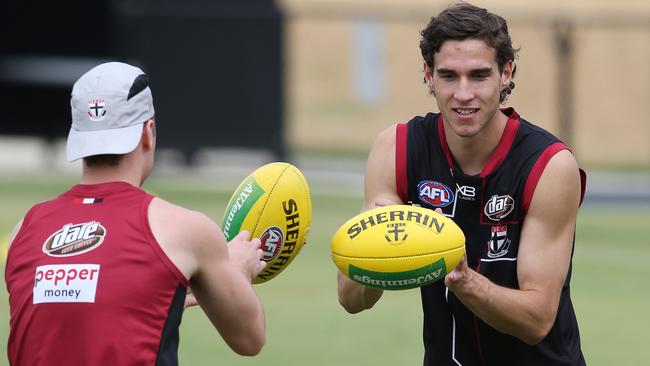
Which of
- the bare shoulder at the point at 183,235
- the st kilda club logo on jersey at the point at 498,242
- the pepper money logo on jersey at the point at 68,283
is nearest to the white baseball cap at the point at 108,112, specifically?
the bare shoulder at the point at 183,235

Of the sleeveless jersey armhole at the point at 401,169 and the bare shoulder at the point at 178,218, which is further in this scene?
the sleeveless jersey armhole at the point at 401,169

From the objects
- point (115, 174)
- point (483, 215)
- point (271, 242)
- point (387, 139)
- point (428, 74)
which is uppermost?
point (428, 74)

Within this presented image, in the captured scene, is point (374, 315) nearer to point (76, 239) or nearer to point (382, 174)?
point (382, 174)

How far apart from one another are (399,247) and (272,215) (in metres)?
0.77

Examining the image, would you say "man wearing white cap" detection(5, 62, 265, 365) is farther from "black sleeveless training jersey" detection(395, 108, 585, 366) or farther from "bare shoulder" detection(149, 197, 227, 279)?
"black sleeveless training jersey" detection(395, 108, 585, 366)

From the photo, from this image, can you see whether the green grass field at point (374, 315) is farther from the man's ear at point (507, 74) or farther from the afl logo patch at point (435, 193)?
the man's ear at point (507, 74)

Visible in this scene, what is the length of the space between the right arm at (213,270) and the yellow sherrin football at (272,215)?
79cm

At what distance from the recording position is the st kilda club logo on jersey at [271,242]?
5.80 meters

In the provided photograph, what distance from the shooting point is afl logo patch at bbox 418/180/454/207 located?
229 inches

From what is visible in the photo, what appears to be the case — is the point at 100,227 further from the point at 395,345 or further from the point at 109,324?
the point at 395,345

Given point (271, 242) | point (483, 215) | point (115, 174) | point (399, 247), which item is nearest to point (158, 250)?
point (115, 174)

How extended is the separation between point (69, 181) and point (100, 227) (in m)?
18.5

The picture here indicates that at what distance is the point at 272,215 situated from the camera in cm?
588

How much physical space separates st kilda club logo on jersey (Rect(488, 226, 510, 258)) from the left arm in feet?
0.31
